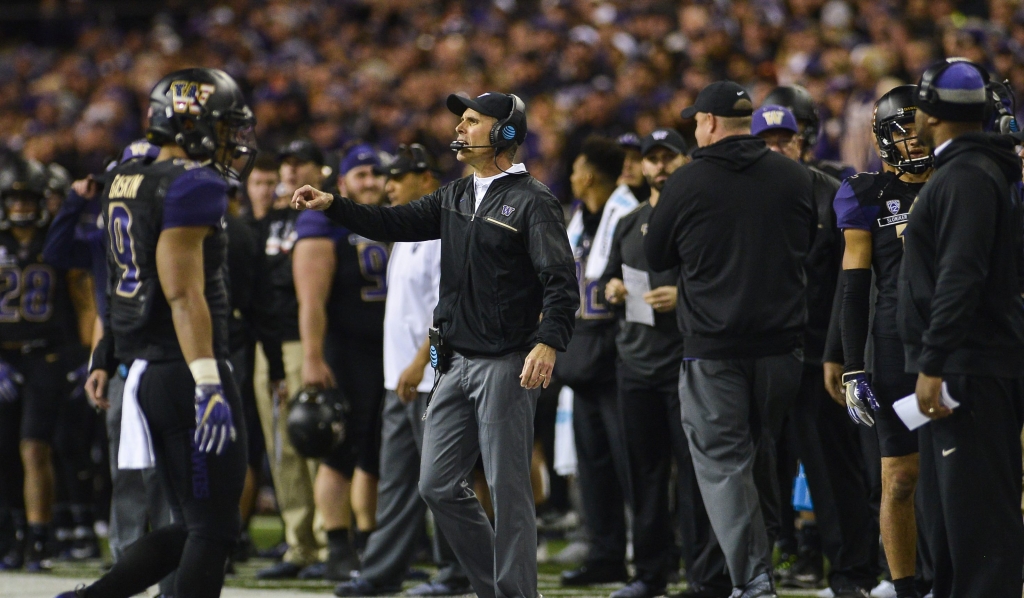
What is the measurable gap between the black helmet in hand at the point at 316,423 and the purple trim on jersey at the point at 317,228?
0.85 metres

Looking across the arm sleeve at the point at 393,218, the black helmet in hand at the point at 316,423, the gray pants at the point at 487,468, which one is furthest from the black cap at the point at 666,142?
the black helmet in hand at the point at 316,423

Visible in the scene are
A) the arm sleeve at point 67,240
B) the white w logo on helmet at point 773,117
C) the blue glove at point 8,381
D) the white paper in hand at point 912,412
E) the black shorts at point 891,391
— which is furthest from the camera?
the blue glove at point 8,381

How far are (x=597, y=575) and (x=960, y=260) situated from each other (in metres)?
3.41

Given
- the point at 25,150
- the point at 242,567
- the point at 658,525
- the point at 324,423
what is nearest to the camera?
the point at 658,525

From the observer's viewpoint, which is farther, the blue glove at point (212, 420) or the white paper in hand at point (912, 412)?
the blue glove at point (212, 420)

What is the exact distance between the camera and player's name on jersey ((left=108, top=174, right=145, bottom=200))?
5.00 meters

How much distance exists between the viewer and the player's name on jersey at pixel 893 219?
5.34 metres

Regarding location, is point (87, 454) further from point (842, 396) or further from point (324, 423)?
point (842, 396)

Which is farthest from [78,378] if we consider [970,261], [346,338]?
[970,261]

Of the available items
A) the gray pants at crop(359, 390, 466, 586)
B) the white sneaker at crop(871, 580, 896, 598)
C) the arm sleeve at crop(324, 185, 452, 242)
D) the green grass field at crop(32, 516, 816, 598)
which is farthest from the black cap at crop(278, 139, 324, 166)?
the white sneaker at crop(871, 580, 896, 598)

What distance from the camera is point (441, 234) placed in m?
5.41

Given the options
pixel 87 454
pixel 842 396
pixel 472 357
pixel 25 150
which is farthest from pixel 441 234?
pixel 25 150

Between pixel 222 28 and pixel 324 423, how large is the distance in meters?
13.7

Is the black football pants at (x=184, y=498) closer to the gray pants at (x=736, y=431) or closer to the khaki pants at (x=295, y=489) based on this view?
the gray pants at (x=736, y=431)
